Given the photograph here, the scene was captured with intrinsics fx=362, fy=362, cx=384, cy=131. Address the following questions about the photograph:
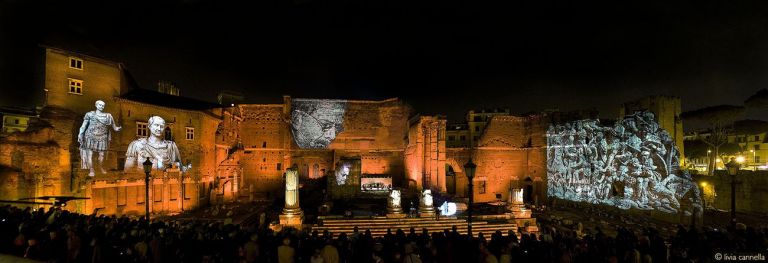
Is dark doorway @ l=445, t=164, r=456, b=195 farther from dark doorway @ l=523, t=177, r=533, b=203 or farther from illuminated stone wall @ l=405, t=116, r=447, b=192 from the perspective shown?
dark doorway @ l=523, t=177, r=533, b=203

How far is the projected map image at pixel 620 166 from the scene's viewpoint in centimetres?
2320

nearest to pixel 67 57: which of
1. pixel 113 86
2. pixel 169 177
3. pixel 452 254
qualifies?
pixel 113 86

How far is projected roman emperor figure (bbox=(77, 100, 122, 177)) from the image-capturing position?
69.9ft

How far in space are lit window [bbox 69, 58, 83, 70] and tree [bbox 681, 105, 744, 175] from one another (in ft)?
154

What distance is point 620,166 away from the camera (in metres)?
26.1

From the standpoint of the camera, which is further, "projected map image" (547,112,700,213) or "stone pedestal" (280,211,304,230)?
"projected map image" (547,112,700,213)

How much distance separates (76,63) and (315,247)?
21665mm

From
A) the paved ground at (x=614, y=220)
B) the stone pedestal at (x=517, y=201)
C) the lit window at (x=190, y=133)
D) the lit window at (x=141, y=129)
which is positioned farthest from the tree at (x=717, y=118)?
the lit window at (x=141, y=129)

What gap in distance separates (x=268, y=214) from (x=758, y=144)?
177 ft

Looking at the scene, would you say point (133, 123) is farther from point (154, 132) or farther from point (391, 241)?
point (391, 241)

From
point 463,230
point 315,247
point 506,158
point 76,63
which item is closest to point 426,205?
point 463,230

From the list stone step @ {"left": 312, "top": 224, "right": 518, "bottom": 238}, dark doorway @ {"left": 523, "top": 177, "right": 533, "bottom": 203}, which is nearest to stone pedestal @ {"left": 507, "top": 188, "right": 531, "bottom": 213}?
stone step @ {"left": 312, "top": 224, "right": 518, "bottom": 238}

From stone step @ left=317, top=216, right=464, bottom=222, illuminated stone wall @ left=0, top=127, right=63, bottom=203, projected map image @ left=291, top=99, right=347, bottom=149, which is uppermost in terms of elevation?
projected map image @ left=291, top=99, right=347, bottom=149

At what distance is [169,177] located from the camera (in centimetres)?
2609
